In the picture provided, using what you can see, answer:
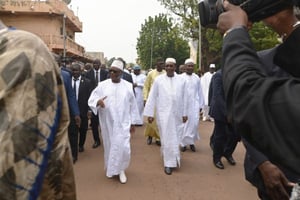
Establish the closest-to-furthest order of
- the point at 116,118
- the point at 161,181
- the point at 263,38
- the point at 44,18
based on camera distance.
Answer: the point at 161,181
the point at 116,118
the point at 263,38
the point at 44,18

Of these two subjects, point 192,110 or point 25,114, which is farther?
point 192,110

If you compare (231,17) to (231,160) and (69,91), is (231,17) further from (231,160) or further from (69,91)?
(231,160)

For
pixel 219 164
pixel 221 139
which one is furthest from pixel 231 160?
pixel 221 139

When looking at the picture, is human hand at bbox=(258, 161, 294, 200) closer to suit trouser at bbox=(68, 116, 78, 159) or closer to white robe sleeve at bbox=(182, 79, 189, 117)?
white robe sleeve at bbox=(182, 79, 189, 117)

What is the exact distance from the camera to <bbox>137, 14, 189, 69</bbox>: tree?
51938 millimetres

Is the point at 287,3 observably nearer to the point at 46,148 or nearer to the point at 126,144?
the point at 46,148

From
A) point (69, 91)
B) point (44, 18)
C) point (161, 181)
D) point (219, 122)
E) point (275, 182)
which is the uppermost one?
point (44, 18)

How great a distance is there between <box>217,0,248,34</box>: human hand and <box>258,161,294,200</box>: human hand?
0.74 metres

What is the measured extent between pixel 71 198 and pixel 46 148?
0.37 metres

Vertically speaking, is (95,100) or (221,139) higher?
(95,100)

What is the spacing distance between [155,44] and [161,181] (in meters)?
52.5

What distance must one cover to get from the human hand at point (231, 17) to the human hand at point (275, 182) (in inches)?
29.0

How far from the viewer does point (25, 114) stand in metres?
1.15

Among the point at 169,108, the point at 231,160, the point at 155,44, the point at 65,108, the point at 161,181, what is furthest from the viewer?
the point at 155,44
